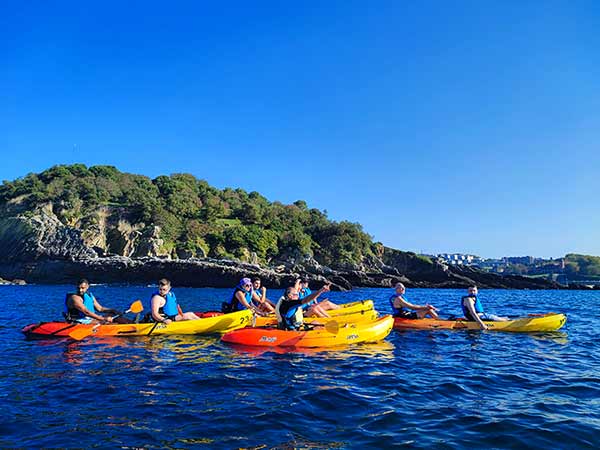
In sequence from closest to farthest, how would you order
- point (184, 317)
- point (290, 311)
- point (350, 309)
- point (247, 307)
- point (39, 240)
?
point (290, 311)
point (184, 317)
point (247, 307)
point (350, 309)
point (39, 240)

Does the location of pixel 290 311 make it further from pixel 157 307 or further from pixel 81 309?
pixel 81 309

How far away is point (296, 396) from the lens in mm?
7699

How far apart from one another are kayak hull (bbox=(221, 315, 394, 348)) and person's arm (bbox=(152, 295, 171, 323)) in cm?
245

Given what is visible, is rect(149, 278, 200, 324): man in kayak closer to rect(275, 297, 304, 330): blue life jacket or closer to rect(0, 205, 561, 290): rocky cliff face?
rect(275, 297, 304, 330): blue life jacket

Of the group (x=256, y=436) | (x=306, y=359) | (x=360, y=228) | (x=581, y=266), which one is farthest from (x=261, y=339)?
(x=581, y=266)

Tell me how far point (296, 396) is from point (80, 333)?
8.52 meters

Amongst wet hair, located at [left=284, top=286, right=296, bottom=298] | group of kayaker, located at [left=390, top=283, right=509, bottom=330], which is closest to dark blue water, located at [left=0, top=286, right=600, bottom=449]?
wet hair, located at [left=284, top=286, right=296, bottom=298]

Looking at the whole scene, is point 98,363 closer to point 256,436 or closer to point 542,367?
point 256,436

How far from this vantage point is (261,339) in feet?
39.9

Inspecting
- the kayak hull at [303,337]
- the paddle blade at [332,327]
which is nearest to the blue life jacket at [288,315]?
the kayak hull at [303,337]

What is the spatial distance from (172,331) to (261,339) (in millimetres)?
3663

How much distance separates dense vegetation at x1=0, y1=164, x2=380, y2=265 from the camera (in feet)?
230

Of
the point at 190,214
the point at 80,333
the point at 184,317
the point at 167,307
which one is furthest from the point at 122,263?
the point at 80,333

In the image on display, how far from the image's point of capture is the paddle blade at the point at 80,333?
13.3 metres
